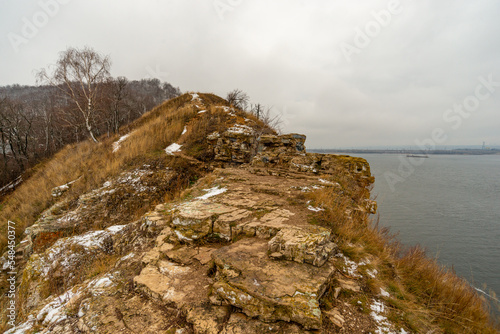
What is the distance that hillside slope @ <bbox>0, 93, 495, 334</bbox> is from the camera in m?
2.39

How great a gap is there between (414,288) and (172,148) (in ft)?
38.4

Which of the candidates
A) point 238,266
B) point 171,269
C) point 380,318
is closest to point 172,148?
point 171,269

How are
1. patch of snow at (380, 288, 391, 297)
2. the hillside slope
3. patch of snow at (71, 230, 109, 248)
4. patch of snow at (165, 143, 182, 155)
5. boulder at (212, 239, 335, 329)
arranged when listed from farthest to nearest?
patch of snow at (165, 143, 182, 155)
patch of snow at (71, 230, 109, 248)
patch of snow at (380, 288, 391, 297)
the hillside slope
boulder at (212, 239, 335, 329)

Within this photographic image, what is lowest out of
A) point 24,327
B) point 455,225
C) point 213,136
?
point 455,225

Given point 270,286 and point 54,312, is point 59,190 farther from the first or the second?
point 270,286

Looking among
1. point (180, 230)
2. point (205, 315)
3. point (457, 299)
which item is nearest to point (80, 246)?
point (180, 230)

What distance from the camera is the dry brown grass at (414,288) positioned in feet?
8.28

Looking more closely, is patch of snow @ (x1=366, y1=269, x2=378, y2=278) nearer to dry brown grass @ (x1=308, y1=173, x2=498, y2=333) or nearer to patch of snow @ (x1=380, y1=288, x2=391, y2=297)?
dry brown grass @ (x1=308, y1=173, x2=498, y2=333)

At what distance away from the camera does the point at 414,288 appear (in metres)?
3.17

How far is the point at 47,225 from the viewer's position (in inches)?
264

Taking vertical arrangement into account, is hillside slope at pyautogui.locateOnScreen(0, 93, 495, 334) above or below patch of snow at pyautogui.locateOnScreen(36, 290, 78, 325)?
above

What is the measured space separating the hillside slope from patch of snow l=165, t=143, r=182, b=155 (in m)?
3.21

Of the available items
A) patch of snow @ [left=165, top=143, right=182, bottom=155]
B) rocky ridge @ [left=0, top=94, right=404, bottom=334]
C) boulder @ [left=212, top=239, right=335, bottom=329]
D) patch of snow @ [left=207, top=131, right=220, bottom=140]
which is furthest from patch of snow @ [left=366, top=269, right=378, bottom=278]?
patch of snow @ [left=165, top=143, right=182, bottom=155]

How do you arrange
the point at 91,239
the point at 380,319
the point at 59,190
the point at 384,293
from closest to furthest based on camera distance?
1. the point at 380,319
2. the point at 384,293
3. the point at 91,239
4. the point at 59,190
